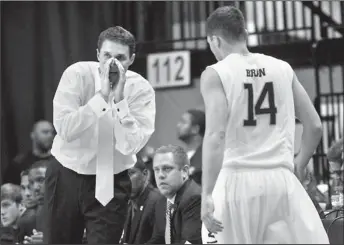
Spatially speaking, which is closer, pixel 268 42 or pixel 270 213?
pixel 270 213

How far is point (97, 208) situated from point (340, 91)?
20.2 feet

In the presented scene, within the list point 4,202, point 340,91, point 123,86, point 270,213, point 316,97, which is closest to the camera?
point 270,213

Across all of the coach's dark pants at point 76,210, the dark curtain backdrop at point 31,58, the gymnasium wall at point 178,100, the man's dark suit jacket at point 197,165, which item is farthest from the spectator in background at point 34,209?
the gymnasium wall at point 178,100

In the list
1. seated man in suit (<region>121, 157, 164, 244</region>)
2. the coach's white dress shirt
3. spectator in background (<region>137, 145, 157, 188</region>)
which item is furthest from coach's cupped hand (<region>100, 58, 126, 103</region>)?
spectator in background (<region>137, 145, 157, 188</region>)

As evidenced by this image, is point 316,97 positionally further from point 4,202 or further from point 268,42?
point 4,202

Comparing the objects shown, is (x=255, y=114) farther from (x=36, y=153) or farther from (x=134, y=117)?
(x=36, y=153)

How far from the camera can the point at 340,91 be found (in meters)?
9.84

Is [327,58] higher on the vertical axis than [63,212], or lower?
higher

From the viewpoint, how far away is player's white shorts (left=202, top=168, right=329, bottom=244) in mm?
3594

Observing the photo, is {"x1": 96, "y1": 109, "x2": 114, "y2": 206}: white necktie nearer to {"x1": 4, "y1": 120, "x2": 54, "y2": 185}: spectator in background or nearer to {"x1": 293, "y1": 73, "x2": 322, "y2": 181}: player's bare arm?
{"x1": 293, "y1": 73, "x2": 322, "y2": 181}: player's bare arm

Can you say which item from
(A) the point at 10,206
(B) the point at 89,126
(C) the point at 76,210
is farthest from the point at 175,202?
(A) the point at 10,206

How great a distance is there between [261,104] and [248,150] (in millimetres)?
224

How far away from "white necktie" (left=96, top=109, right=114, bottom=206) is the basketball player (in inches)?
29.0

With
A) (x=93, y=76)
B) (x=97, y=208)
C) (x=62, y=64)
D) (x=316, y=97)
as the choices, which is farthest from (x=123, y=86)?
(x=62, y=64)
